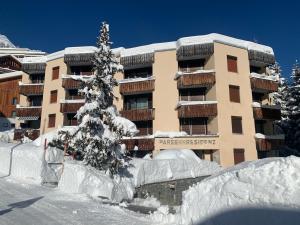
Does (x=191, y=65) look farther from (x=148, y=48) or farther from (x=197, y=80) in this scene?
(x=148, y=48)

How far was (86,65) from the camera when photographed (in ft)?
117

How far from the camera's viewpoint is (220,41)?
3033cm

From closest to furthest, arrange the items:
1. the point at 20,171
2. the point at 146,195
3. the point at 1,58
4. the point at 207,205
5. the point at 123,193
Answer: the point at 207,205, the point at 20,171, the point at 123,193, the point at 146,195, the point at 1,58

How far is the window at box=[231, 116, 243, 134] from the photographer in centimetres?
2931

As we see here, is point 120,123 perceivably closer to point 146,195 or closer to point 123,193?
point 123,193

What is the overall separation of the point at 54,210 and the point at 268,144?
24050mm

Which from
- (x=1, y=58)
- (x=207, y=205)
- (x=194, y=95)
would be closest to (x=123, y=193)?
(x=207, y=205)

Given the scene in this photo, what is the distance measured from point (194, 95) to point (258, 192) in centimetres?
2436

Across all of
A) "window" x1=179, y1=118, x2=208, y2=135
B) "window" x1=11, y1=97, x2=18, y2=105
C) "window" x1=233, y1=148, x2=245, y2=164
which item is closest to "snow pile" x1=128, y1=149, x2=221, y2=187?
"window" x1=233, y1=148, x2=245, y2=164

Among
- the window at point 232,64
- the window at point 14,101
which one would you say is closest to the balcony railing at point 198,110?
the window at point 232,64

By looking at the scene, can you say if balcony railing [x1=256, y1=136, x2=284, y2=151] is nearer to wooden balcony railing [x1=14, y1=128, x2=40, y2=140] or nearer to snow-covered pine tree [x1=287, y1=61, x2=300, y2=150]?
snow-covered pine tree [x1=287, y1=61, x2=300, y2=150]

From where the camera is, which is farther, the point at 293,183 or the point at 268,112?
the point at 268,112

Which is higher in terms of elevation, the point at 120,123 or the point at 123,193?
the point at 120,123

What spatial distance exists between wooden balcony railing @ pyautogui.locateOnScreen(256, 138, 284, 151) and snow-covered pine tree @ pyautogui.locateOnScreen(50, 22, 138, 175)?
15.0 metres
